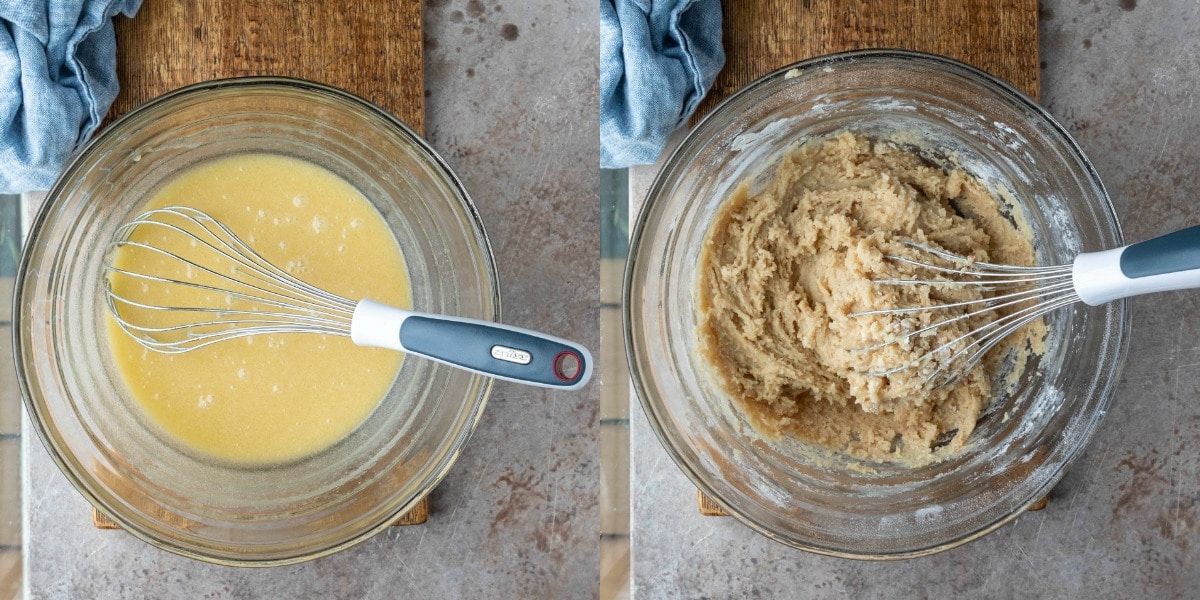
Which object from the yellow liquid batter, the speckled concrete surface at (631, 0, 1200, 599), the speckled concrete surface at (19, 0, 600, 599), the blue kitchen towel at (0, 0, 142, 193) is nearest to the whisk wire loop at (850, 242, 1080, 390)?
the speckled concrete surface at (631, 0, 1200, 599)

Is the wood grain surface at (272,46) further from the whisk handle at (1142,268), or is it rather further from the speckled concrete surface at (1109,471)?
the whisk handle at (1142,268)

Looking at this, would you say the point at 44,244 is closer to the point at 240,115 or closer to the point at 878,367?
the point at 240,115

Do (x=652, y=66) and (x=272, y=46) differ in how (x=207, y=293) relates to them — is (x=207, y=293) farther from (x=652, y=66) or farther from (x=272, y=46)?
(x=652, y=66)

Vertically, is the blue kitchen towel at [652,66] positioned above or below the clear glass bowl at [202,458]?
above

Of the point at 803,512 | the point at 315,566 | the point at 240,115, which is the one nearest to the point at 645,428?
the point at 803,512

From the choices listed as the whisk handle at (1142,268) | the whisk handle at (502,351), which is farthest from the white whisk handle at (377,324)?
the whisk handle at (1142,268)

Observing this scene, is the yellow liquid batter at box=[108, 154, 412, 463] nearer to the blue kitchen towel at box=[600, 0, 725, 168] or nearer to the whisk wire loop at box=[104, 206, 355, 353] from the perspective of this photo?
the whisk wire loop at box=[104, 206, 355, 353]
